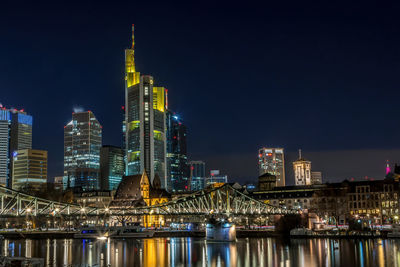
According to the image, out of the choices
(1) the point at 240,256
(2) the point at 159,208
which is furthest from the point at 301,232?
(1) the point at 240,256

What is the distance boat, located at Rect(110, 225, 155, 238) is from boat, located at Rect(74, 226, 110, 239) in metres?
2.25

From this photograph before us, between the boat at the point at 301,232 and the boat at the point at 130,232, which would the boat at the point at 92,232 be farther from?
the boat at the point at 301,232

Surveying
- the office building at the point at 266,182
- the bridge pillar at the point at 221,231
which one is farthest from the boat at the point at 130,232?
the office building at the point at 266,182

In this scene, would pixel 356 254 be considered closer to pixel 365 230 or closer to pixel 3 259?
pixel 365 230

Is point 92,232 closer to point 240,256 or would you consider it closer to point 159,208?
point 159,208

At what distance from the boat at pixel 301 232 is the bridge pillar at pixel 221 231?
50.3 ft

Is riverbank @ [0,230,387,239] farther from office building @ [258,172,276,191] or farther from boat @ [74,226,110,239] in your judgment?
office building @ [258,172,276,191]

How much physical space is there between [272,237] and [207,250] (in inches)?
1428

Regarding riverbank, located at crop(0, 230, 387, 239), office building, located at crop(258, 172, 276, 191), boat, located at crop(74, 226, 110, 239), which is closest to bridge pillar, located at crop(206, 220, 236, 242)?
riverbank, located at crop(0, 230, 387, 239)

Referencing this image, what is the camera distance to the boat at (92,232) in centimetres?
12354

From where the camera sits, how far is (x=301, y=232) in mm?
111562

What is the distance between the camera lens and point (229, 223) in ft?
346

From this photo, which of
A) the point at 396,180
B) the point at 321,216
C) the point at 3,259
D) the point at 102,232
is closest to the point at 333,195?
the point at 321,216

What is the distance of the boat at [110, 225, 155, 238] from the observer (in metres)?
127
